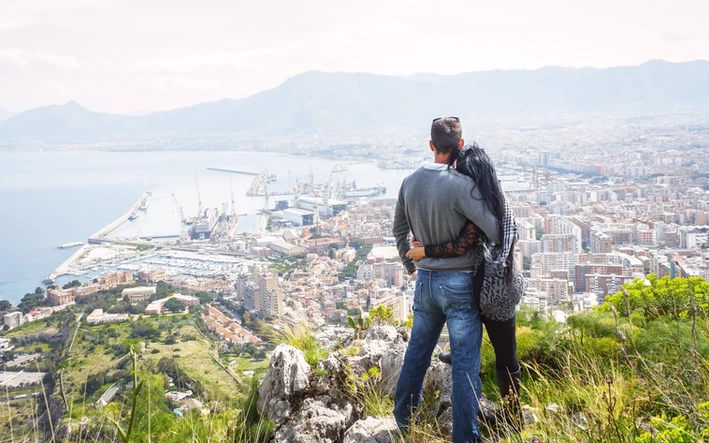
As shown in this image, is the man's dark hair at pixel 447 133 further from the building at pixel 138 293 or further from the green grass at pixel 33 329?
the building at pixel 138 293

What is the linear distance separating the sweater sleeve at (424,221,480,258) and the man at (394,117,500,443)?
17 millimetres

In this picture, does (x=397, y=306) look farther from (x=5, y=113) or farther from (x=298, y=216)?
(x=5, y=113)

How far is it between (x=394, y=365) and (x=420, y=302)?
761 millimetres

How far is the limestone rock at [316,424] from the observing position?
2.39 m

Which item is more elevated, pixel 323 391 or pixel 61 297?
pixel 323 391

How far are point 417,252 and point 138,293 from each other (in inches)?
673

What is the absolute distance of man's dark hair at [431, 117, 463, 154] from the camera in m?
2.03

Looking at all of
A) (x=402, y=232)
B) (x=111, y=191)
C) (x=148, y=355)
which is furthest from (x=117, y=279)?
(x=111, y=191)

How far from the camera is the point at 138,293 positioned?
58.0 feet

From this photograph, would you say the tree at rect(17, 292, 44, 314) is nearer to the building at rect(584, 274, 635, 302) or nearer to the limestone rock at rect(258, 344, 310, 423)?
the building at rect(584, 274, 635, 302)

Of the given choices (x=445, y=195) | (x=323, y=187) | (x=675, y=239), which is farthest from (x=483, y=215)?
(x=323, y=187)

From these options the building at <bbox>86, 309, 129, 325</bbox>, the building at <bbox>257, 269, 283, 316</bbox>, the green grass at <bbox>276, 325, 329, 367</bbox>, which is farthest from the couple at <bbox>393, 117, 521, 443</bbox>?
the building at <bbox>86, 309, 129, 325</bbox>

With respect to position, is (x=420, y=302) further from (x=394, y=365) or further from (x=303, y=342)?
(x=303, y=342)

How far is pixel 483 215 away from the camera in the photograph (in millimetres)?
1922
